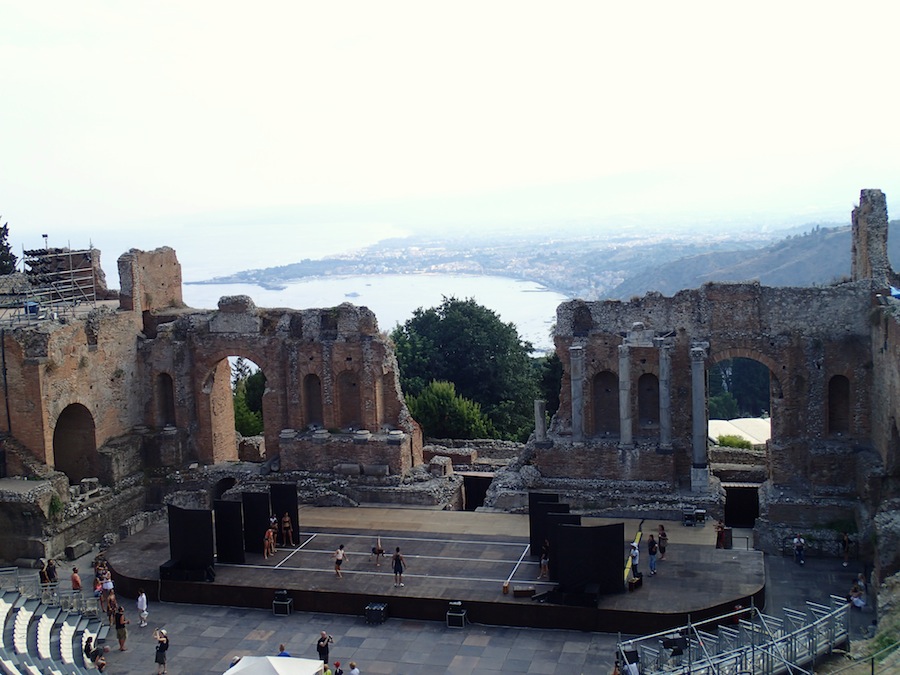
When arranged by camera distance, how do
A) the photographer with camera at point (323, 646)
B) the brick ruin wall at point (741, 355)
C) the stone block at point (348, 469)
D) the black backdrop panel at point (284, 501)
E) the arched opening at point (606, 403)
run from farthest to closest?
1. the stone block at point (348, 469)
2. the arched opening at point (606, 403)
3. the brick ruin wall at point (741, 355)
4. the black backdrop panel at point (284, 501)
5. the photographer with camera at point (323, 646)

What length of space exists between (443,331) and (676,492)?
22.3m

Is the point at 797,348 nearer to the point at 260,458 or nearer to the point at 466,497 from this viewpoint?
the point at 466,497

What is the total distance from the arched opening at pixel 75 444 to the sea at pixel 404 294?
49.2 m

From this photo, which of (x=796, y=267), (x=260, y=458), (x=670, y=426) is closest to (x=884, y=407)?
(x=670, y=426)

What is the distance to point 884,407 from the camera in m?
27.5

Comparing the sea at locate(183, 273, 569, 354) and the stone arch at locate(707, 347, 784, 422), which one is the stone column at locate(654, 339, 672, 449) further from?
the sea at locate(183, 273, 569, 354)

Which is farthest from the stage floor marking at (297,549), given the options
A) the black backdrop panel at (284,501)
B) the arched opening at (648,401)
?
the arched opening at (648,401)

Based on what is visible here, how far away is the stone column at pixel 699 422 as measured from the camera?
30.1 meters

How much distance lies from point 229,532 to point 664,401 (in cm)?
1277

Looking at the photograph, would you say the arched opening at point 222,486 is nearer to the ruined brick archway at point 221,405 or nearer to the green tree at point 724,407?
the ruined brick archway at point 221,405

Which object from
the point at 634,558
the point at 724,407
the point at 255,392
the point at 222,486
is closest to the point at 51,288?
the point at 222,486

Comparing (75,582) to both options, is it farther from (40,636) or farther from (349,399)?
(349,399)

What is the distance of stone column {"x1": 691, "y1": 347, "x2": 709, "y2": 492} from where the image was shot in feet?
98.6

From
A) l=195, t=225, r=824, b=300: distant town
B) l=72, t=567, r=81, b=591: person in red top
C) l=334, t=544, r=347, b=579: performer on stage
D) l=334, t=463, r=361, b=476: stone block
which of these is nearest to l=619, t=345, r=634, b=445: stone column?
l=334, t=463, r=361, b=476: stone block
